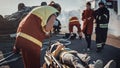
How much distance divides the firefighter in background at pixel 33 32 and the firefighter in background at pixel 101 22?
4771mm

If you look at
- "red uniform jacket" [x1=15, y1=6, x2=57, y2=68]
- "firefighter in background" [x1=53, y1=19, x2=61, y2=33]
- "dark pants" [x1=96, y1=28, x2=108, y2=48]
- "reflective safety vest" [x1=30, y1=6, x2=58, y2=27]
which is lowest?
"firefighter in background" [x1=53, y1=19, x2=61, y2=33]

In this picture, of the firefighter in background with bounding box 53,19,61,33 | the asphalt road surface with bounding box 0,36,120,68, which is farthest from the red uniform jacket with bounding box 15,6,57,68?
the firefighter in background with bounding box 53,19,61,33

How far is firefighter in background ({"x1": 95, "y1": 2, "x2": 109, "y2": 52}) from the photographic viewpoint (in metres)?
10.6

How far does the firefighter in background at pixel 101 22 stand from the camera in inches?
416

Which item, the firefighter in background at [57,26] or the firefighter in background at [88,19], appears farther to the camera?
the firefighter in background at [57,26]

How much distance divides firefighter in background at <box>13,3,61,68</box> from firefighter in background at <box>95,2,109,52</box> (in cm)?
477

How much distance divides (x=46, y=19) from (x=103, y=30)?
5284 mm

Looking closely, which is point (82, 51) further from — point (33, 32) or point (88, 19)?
point (33, 32)

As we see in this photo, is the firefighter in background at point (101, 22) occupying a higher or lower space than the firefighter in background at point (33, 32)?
lower

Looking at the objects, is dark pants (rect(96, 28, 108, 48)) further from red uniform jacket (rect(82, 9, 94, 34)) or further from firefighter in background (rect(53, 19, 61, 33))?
firefighter in background (rect(53, 19, 61, 33))

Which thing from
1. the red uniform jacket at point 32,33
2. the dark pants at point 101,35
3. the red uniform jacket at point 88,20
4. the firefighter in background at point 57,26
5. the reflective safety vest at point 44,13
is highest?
the reflective safety vest at point 44,13

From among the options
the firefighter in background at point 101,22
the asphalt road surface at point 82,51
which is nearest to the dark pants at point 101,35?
the firefighter in background at point 101,22

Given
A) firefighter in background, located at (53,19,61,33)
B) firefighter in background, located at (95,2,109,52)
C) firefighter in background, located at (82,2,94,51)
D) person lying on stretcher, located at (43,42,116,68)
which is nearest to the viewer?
person lying on stretcher, located at (43,42,116,68)

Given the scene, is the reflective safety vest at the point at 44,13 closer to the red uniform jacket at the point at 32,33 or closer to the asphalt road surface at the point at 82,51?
the red uniform jacket at the point at 32,33
